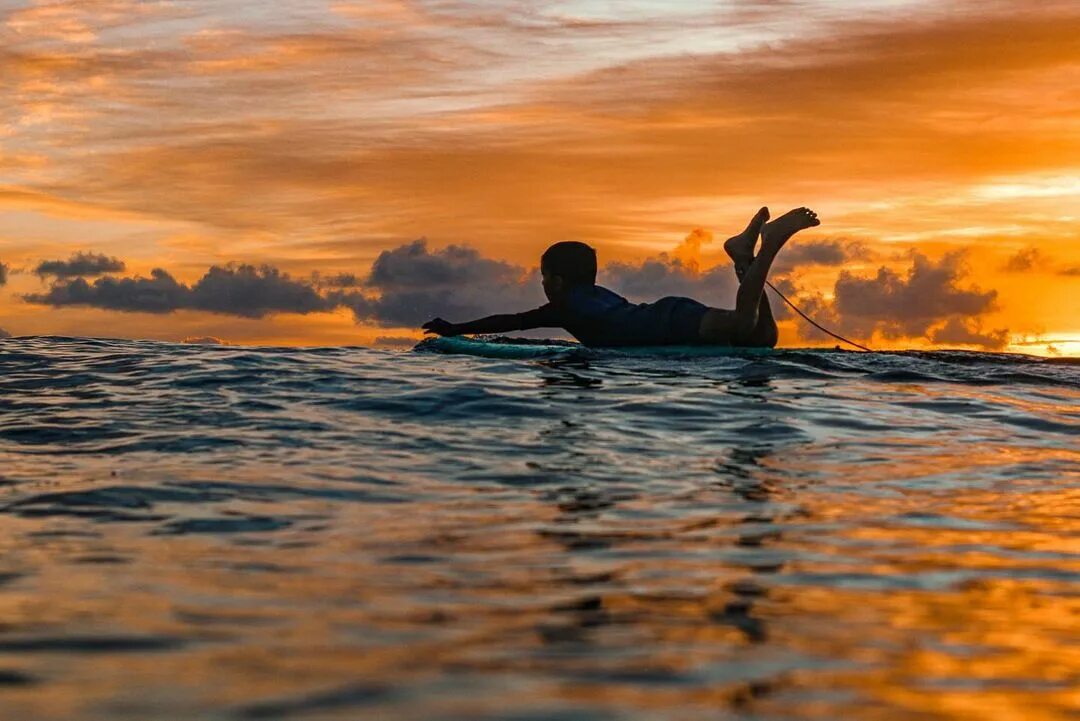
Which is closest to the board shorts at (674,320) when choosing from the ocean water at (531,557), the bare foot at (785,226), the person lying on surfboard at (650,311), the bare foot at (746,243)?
the person lying on surfboard at (650,311)

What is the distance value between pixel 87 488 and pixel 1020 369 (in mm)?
12417

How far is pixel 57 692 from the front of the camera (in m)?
2.99

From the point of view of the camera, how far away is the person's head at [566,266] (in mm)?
14820

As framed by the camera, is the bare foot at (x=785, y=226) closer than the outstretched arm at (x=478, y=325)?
Yes

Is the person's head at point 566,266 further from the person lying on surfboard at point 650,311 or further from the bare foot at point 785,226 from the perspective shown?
the bare foot at point 785,226

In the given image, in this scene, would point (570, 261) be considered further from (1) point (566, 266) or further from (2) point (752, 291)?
(2) point (752, 291)

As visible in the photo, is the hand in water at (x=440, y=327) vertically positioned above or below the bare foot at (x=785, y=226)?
below

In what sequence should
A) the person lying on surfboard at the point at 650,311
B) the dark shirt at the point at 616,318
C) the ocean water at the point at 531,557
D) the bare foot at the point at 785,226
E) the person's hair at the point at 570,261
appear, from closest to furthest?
1. the ocean water at the point at 531,557
2. the bare foot at the point at 785,226
3. the person lying on surfboard at the point at 650,311
4. the dark shirt at the point at 616,318
5. the person's hair at the point at 570,261

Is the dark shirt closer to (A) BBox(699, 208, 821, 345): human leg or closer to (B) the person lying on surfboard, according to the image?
(B) the person lying on surfboard

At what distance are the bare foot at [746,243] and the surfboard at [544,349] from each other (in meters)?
1.23

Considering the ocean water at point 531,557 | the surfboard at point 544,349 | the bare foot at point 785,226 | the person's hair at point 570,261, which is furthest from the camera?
the person's hair at point 570,261

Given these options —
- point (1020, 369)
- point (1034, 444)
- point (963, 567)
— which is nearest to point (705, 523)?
point (963, 567)

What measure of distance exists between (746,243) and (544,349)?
334cm

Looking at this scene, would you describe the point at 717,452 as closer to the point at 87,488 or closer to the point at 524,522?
the point at 524,522
